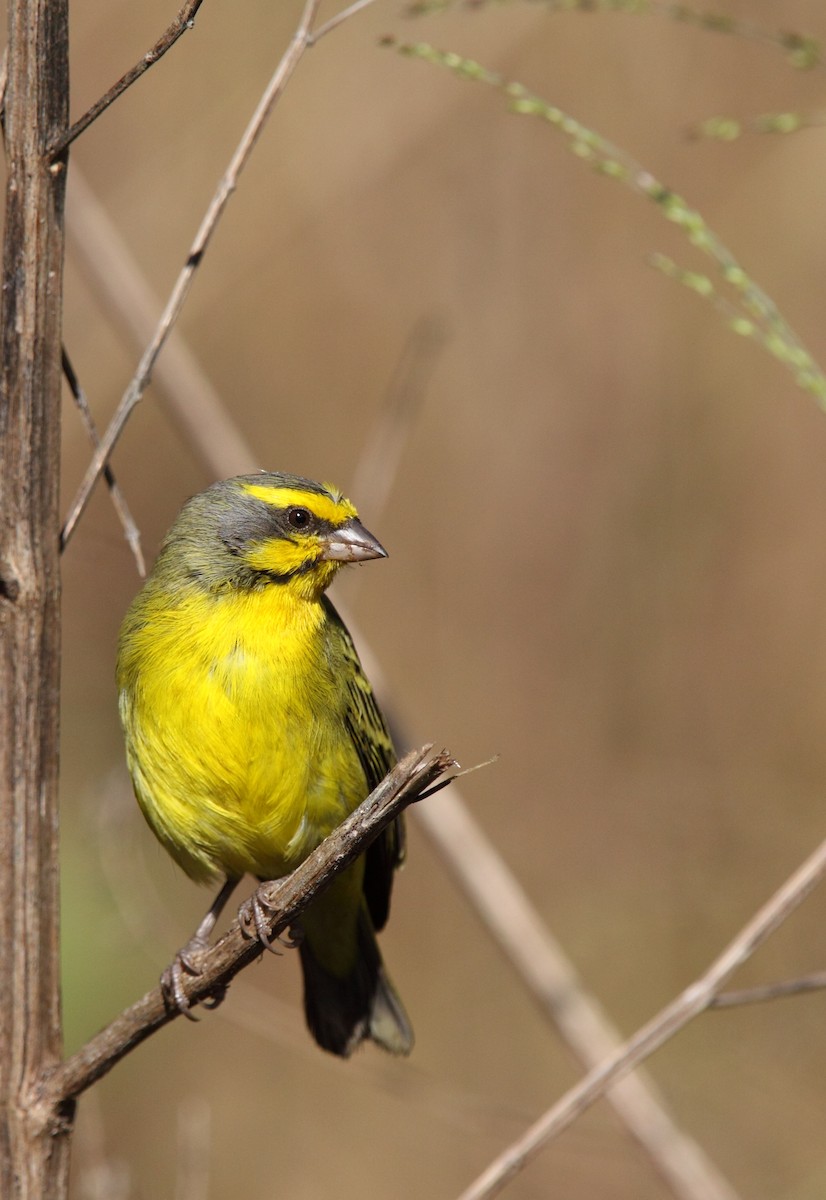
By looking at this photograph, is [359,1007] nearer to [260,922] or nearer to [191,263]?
[260,922]

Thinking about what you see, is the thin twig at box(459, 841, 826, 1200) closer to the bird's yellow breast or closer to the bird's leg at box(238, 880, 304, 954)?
the bird's leg at box(238, 880, 304, 954)

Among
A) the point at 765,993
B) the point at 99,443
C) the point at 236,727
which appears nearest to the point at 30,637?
the point at 99,443

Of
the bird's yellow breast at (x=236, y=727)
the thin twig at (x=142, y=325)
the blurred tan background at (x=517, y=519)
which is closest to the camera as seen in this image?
the bird's yellow breast at (x=236, y=727)

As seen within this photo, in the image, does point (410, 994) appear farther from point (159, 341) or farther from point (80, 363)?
point (159, 341)

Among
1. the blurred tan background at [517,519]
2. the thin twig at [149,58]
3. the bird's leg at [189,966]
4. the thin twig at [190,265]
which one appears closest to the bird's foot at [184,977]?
the bird's leg at [189,966]

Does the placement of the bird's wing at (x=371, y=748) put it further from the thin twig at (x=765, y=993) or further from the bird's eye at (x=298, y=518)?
the thin twig at (x=765, y=993)

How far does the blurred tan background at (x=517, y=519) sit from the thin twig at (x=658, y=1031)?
347 centimetres

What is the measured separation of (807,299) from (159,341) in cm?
571

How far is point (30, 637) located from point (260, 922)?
922mm

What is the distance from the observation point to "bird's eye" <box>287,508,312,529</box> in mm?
3838

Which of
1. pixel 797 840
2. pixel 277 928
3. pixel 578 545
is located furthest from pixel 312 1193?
pixel 277 928

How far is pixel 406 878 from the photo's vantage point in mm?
7625

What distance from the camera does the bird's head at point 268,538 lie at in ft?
12.4

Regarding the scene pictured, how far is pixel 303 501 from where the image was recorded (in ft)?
12.7
